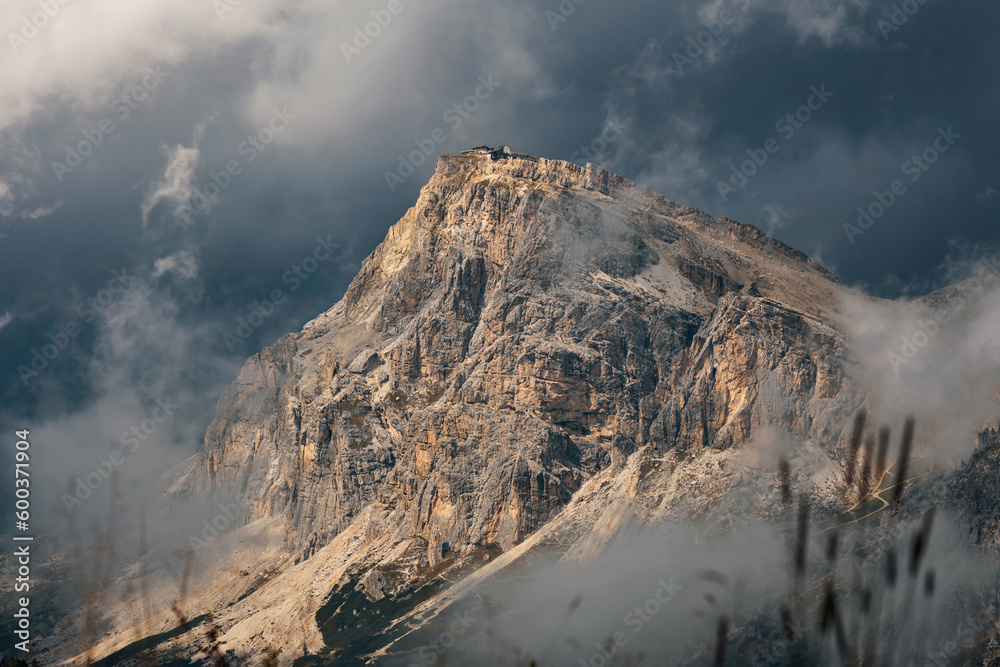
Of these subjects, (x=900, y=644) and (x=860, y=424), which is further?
(x=900, y=644)

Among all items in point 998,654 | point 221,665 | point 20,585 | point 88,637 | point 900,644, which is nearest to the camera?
point 221,665

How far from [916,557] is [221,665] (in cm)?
3078

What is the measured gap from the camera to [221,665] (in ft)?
141

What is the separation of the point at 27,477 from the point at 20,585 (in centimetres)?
2152

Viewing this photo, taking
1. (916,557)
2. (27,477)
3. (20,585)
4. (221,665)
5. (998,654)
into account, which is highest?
(27,477)

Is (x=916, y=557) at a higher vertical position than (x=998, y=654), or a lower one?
higher

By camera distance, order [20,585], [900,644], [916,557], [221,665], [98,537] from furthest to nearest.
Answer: [900,644]
[20,585]
[98,537]
[221,665]
[916,557]

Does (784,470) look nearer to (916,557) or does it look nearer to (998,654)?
(916,557)

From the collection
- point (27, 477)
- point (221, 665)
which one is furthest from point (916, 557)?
point (27, 477)

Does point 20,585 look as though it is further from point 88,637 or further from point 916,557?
point 916,557

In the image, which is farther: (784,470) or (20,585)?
(20,585)

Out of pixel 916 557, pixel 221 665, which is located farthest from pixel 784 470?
pixel 221 665

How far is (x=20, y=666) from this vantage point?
177 m

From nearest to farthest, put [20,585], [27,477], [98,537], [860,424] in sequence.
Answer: [860,424], [98,537], [27,477], [20,585]
